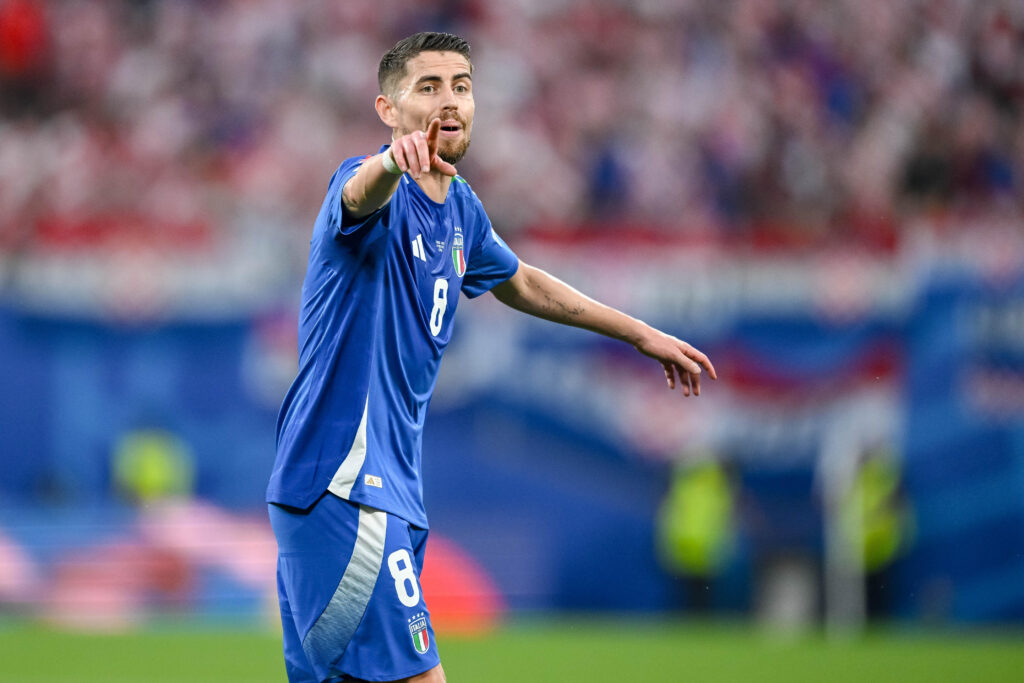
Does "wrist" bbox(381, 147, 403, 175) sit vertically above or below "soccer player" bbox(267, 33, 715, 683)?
above

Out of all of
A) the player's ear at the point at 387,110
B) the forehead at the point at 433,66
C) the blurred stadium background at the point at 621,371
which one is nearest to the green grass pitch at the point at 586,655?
the blurred stadium background at the point at 621,371

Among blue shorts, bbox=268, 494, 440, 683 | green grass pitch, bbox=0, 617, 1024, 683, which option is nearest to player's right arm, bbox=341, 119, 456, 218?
blue shorts, bbox=268, 494, 440, 683

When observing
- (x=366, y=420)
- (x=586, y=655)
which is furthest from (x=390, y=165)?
(x=586, y=655)

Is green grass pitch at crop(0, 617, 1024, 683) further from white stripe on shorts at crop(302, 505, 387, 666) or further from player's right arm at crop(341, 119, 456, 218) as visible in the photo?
player's right arm at crop(341, 119, 456, 218)

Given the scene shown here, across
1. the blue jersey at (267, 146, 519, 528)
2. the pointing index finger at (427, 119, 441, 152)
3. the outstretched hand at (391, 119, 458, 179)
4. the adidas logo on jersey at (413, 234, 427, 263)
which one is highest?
the pointing index finger at (427, 119, 441, 152)

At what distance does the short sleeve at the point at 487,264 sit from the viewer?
4.50 m

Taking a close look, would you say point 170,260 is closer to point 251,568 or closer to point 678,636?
point 251,568

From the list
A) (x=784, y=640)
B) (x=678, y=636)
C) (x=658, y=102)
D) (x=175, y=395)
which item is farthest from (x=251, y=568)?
(x=658, y=102)

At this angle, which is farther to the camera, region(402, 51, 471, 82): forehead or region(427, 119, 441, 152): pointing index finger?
region(402, 51, 471, 82): forehead

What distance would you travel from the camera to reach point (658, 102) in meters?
16.7

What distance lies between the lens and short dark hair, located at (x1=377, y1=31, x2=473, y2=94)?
397 centimetres

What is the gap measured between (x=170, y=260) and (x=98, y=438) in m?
2.13

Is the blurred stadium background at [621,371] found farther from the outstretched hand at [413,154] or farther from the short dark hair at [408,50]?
the outstretched hand at [413,154]

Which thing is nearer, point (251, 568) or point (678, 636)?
point (678, 636)
